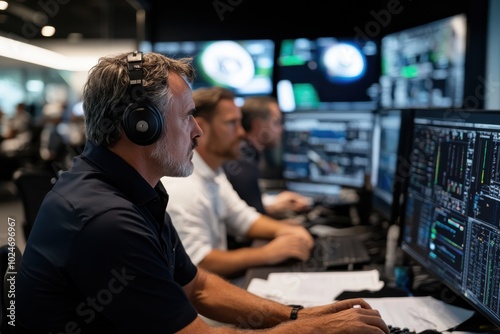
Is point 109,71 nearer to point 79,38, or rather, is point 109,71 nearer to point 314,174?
point 314,174

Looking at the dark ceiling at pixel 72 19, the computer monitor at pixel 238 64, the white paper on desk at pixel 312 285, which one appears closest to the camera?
the white paper on desk at pixel 312 285

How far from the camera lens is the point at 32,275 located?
1089 millimetres

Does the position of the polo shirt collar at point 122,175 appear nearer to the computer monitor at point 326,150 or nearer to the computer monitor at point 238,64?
the computer monitor at point 326,150

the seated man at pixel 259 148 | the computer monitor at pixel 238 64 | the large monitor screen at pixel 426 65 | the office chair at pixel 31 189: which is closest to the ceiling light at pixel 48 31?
the computer monitor at pixel 238 64

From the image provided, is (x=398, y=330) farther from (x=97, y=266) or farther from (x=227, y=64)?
(x=227, y=64)

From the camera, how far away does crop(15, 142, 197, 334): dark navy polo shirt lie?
1020mm

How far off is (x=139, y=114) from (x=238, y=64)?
4.62 m

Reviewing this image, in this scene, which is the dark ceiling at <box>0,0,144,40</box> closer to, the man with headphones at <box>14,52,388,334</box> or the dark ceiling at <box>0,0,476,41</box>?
the dark ceiling at <box>0,0,476,41</box>

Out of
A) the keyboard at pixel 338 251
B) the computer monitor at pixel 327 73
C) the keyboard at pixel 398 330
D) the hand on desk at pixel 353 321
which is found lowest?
the keyboard at pixel 338 251

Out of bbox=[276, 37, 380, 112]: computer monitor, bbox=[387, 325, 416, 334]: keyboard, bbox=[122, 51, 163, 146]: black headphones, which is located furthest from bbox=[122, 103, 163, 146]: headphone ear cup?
bbox=[276, 37, 380, 112]: computer monitor

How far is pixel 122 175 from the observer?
3.83ft

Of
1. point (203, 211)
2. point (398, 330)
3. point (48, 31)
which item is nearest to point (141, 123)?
point (398, 330)

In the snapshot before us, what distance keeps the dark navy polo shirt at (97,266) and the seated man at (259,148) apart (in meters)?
1.80

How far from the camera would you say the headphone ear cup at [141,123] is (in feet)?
3.76
